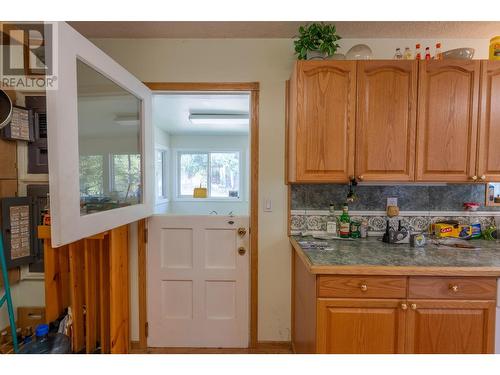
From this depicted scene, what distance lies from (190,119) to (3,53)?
7.00ft

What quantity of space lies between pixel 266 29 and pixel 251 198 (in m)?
1.20

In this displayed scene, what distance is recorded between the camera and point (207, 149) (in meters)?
4.75

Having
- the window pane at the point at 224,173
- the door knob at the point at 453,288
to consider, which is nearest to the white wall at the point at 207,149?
the window pane at the point at 224,173

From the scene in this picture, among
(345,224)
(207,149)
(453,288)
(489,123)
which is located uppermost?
(207,149)

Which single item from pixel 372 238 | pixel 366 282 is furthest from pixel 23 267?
pixel 372 238

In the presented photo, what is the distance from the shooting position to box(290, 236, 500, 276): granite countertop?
1.22 metres

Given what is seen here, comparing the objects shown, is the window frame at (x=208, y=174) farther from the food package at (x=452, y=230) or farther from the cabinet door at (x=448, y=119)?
the cabinet door at (x=448, y=119)

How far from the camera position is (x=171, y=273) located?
1.91 m

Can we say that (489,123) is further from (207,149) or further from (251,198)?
(207,149)

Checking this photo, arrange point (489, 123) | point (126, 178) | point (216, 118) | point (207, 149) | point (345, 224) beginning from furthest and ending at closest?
point (207, 149)
point (216, 118)
point (345, 224)
point (126, 178)
point (489, 123)

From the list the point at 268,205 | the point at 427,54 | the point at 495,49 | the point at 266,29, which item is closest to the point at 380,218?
the point at 268,205

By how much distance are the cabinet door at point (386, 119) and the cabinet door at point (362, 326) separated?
73cm

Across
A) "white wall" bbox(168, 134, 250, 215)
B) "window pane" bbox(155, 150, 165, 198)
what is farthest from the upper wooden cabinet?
"window pane" bbox(155, 150, 165, 198)

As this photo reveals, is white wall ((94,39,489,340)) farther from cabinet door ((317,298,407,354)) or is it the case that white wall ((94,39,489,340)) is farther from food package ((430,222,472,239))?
food package ((430,222,472,239))
